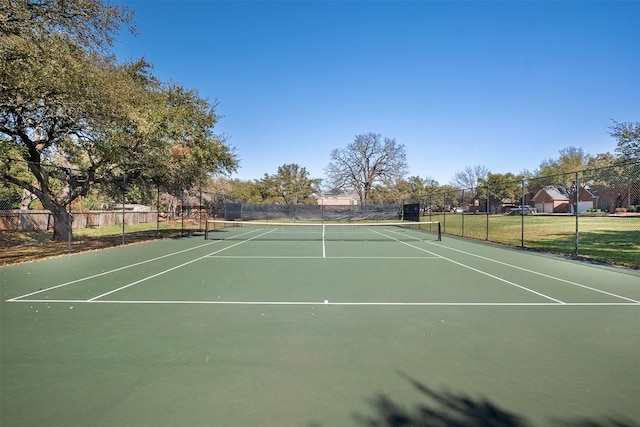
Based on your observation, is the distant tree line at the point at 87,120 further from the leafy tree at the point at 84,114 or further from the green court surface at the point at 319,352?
the green court surface at the point at 319,352

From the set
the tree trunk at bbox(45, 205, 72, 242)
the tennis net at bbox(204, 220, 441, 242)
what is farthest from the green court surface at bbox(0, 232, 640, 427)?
the tree trunk at bbox(45, 205, 72, 242)

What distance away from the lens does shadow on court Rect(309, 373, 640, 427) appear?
8.51 feet

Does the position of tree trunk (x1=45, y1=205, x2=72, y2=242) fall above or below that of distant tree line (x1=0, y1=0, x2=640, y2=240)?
below

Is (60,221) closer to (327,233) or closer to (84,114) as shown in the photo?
(84,114)

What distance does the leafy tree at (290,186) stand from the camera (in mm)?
59719

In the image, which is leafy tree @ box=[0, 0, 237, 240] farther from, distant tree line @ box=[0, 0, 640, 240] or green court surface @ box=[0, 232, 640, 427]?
green court surface @ box=[0, 232, 640, 427]

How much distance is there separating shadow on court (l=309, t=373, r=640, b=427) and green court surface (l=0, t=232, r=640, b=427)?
0.01m

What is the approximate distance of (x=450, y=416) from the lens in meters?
2.68

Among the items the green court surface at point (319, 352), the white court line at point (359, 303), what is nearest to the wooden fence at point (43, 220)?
the green court surface at point (319, 352)

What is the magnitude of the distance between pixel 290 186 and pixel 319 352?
57369 millimetres

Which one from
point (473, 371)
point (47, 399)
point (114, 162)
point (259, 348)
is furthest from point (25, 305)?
point (114, 162)

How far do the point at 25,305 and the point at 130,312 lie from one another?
1.89 m

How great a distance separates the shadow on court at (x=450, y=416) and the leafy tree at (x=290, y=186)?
184 ft

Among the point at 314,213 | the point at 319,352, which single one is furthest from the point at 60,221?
the point at 314,213
